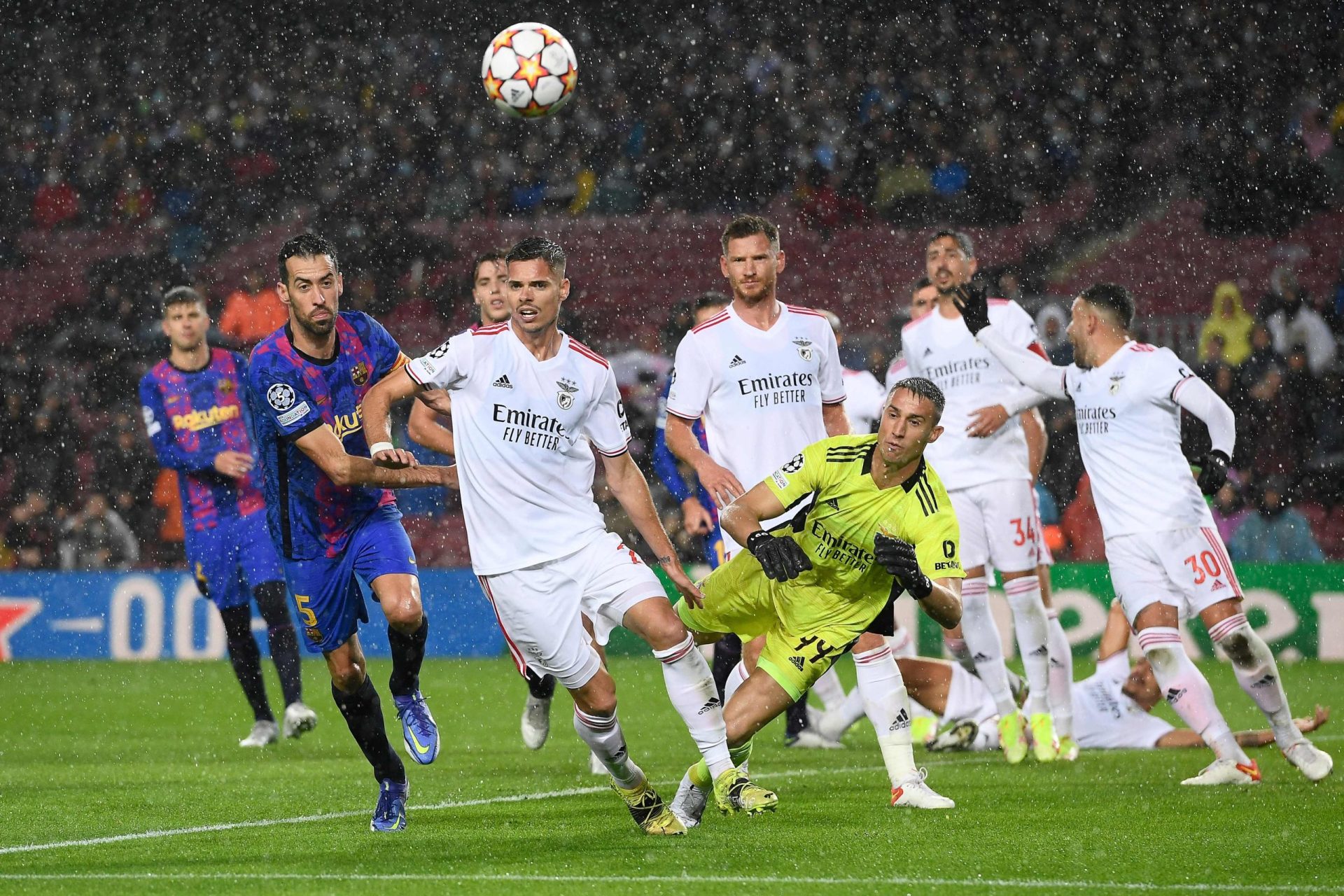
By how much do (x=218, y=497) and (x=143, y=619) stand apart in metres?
6.52

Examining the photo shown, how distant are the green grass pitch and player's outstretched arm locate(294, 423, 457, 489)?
1304 millimetres

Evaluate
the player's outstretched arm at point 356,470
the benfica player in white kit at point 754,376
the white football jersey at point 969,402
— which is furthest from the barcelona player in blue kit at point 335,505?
the white football jersey at point 969,402

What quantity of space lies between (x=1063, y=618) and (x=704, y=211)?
7388mm

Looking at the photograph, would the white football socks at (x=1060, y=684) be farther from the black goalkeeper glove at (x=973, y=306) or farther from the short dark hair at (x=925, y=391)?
the short dark hair at (x=925, y=391)

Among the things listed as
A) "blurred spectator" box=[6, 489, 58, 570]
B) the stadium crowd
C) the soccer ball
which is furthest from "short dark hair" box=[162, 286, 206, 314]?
"blurred spectator" box=[6, 489, 58, 570]

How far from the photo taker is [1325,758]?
768 cm

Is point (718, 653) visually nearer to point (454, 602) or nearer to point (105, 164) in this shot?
point (454, 602)

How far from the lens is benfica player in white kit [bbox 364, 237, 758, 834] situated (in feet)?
20.0

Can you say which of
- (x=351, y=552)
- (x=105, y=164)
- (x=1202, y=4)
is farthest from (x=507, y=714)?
(x=1202, y=4)

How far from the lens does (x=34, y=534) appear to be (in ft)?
58.7

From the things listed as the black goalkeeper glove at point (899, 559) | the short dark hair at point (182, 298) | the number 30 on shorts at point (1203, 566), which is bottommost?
the number 30 on shorts at point (1203, 566)

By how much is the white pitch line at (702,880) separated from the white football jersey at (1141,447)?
315cm

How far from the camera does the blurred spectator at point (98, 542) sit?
17.3m

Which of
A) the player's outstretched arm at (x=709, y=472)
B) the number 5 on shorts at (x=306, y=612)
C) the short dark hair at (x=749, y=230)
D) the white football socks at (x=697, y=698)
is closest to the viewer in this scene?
the white football socks at (x=697, y=698)
